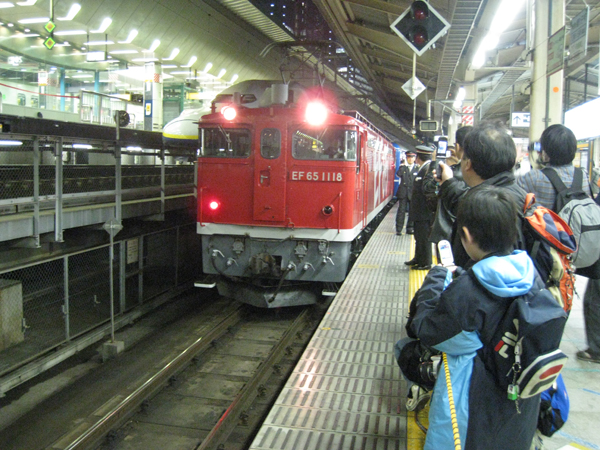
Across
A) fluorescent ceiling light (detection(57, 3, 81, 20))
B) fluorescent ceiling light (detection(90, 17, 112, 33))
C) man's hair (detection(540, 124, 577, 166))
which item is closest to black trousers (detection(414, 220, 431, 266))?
man's hair (detection(540, 124, 577, 166))

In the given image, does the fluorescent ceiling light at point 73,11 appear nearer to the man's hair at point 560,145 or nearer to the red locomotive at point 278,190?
the red locomotive at point 278,190

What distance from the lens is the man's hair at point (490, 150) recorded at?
2.66m

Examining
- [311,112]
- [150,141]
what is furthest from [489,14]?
[150,141]

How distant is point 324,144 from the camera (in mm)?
7633

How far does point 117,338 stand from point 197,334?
4.13 ft

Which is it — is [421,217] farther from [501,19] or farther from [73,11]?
Result: [73,11]

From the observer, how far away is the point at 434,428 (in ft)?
6.77

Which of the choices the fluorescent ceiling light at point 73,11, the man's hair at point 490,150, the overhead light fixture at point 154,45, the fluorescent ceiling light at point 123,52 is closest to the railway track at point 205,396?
the man's hair at point 490,150

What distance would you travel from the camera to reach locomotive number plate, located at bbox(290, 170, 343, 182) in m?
7.55

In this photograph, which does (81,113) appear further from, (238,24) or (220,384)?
(220,384)

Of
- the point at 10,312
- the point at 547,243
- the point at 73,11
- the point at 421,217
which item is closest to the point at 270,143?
the point at 421,217

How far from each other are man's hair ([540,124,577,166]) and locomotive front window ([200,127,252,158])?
192 inches

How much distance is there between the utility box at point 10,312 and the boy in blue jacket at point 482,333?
5945mm

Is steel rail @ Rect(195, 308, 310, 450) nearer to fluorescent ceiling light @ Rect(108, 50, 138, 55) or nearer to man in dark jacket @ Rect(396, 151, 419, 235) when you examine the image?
man in dark jacket @ Rect(396, 151, 419, 235)
